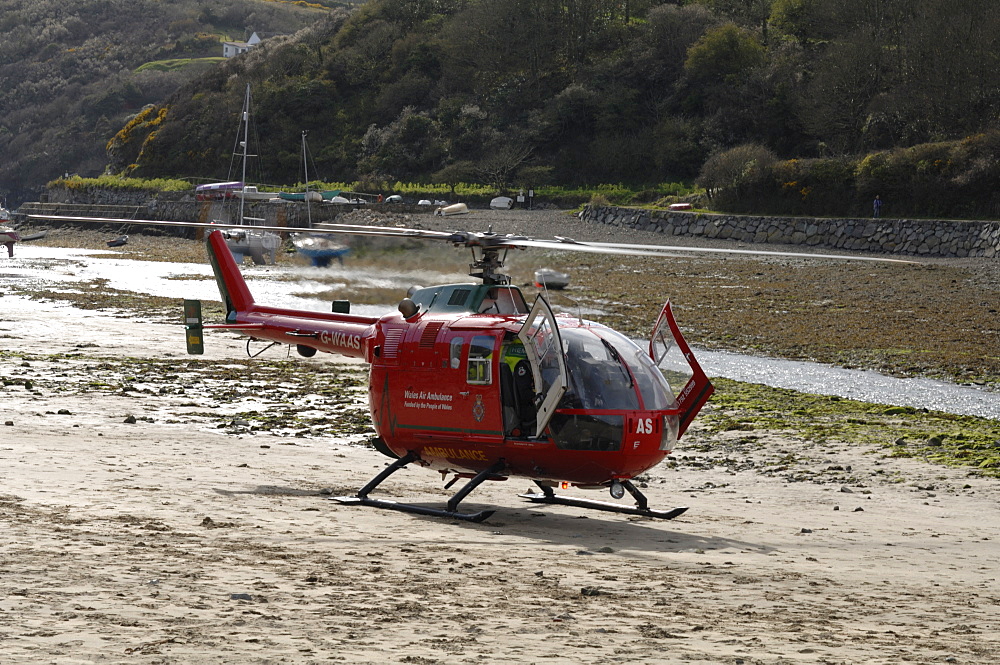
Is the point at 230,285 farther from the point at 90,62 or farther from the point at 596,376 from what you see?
the point at 90,62

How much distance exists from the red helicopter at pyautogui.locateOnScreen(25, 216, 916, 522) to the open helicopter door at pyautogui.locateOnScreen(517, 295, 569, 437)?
13 millimetres

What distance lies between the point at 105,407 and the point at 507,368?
8.57 m

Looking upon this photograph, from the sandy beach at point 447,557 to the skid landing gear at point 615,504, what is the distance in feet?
0.47

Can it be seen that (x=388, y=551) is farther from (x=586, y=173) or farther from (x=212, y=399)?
(x=586, y=173)

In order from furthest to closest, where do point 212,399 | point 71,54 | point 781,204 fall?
point 71,54 < point 781,204 < point 212,399

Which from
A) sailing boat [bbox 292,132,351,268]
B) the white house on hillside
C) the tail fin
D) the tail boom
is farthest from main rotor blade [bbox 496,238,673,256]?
the white house on hillside

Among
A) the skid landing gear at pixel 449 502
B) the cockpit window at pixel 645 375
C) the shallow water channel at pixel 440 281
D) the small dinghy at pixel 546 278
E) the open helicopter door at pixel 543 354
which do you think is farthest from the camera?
the shallow water channel at pixel 440 281

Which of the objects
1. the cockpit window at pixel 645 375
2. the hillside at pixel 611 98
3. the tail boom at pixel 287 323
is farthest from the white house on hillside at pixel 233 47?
the cockpit window at pixel 645 375

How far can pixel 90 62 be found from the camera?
152 meters

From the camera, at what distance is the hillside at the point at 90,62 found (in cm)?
12656

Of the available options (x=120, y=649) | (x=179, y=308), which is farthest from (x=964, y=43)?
(x=120, y=649)

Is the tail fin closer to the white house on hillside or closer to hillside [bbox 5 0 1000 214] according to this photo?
hillside [bbox 5 0 1000 214]

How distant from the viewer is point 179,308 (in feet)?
104

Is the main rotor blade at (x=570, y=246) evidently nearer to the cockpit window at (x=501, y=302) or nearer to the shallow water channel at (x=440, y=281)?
the cockpit window at (x=501, y=302)
